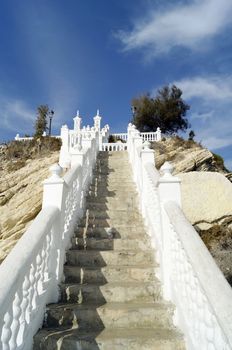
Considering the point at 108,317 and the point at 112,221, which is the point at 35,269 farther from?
the point at 112,221

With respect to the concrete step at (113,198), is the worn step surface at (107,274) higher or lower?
lower

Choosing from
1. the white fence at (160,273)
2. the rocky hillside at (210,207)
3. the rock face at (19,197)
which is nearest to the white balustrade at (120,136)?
the rock face at (19,197)

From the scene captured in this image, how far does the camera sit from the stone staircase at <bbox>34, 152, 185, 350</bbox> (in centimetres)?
329

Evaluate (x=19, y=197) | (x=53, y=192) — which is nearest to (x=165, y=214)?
(x=53, y=192)

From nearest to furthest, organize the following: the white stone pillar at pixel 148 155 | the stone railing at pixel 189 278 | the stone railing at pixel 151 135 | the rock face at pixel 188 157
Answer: the stone railing at pixel 189 278
the white stone pillar at pixel 148 155
the rock face at pixel 188 157
the stone railing at pixel 151 135

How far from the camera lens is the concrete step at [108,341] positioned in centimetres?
323

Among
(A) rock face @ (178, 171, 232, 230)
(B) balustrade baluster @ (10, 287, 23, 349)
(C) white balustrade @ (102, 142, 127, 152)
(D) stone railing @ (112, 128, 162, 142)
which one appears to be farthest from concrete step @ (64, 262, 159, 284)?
(D) stone railing @ (112, 128, 162, 142)

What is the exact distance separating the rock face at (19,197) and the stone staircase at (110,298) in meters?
4.88

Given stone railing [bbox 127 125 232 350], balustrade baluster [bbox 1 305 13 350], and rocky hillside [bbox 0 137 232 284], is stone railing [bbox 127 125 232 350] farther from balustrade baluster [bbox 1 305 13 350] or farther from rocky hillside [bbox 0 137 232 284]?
rocky hillside [bbox 0 137 232 284]

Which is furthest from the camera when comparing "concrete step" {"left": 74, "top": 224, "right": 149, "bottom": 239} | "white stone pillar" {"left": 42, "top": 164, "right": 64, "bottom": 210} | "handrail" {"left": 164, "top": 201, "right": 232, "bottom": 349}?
"concrete step" {"left": 74, "top": 224, "right": 149, "bottom": 239}

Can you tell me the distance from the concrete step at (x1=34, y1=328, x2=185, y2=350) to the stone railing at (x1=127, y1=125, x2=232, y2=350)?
0.19m

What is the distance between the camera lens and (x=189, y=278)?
329 centimetres

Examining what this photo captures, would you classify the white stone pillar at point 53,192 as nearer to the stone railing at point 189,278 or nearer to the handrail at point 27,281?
the handrail at point 27,281

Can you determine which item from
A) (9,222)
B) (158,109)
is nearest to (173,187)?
(9,222)
